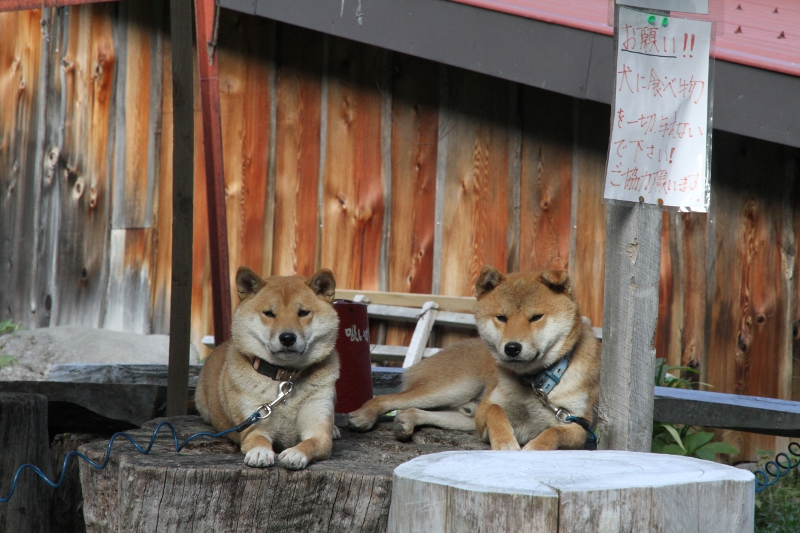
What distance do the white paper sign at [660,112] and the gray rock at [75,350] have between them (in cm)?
452

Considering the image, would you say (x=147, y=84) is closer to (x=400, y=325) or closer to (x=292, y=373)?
(x=400, y=325)

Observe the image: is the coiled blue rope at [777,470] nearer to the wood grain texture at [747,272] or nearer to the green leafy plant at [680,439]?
the green leafy plant at [680,439]

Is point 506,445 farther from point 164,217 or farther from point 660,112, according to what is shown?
point 164,217

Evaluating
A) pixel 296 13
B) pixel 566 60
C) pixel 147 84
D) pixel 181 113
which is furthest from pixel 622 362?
pixel 147 84

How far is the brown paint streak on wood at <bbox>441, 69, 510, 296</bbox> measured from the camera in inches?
229

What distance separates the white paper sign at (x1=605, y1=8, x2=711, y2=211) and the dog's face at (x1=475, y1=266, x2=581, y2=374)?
711mm

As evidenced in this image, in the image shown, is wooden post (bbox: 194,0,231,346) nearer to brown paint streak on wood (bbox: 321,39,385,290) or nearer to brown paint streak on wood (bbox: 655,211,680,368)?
brown paint streak on wood (bbox: 321,39,385,290)

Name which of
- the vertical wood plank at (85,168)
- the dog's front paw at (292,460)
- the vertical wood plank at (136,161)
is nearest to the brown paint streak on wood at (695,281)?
the dog's front paw at (292,460)

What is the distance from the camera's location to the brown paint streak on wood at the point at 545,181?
5.67 meters

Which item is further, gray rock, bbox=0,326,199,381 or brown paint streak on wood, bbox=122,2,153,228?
brown paint streak on wood, bbox=122,2,153,228

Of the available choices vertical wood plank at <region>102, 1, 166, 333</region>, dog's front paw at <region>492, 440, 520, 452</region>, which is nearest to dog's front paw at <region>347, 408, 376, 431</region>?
dog's front paw at <region>492, 440, 520, 452</region>

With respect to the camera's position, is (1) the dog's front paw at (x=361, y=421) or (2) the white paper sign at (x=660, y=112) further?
(1) the dog's front paw at (x=361, y=421)

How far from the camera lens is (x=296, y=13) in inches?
219

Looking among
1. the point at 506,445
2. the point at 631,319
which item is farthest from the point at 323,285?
the point at 631,319
